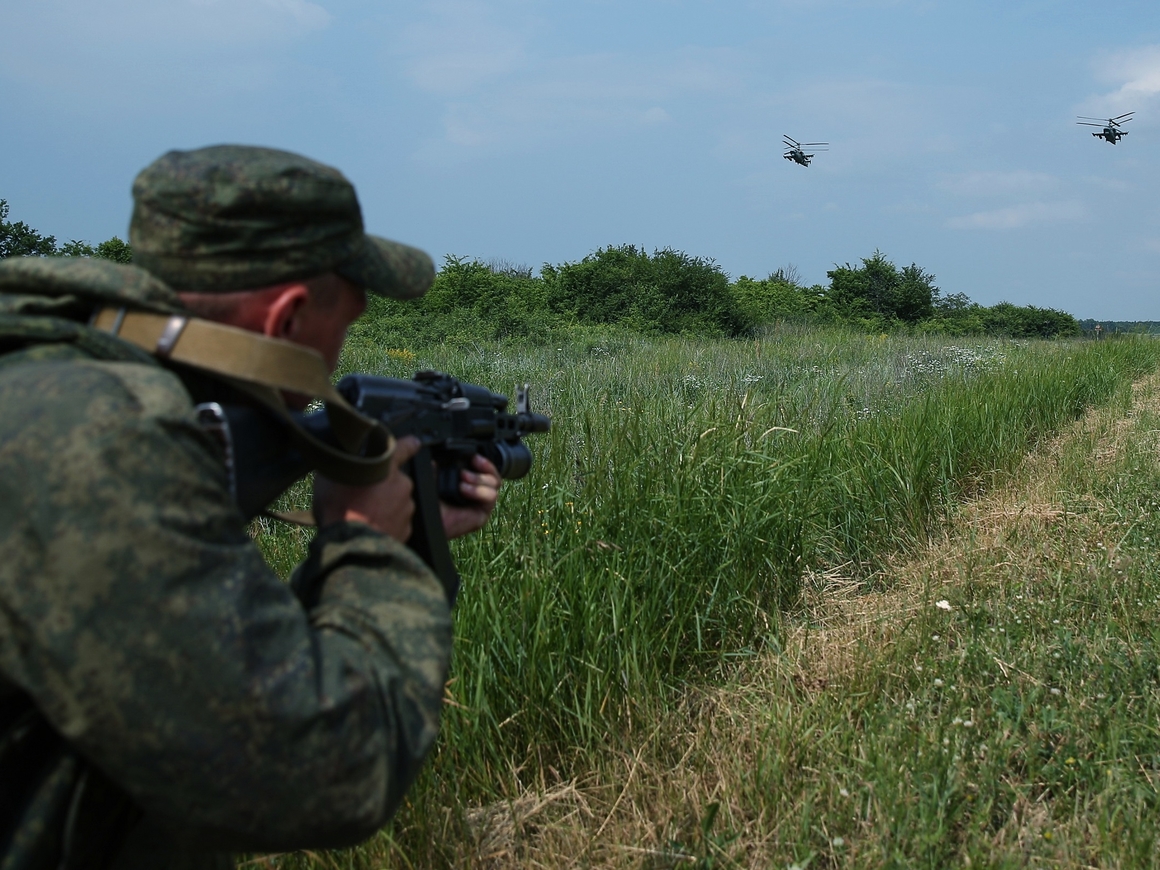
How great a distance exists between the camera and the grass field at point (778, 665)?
2430mm

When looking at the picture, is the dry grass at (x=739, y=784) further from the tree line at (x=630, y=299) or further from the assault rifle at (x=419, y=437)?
the tree line at (x=630, y=299)

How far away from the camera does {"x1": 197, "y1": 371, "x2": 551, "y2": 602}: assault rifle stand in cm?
122

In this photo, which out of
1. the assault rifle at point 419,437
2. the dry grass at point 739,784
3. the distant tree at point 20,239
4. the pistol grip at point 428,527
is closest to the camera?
the assault rifle at point 419,437

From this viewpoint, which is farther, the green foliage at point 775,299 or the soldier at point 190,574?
the green foliage at point 775,299

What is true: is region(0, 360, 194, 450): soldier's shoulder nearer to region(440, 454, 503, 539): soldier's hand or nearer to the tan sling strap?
the tan sling strap

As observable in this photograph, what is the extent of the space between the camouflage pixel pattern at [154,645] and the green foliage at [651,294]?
72.5 feet

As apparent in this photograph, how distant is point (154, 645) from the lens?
3.13 feet

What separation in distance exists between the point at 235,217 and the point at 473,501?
0.67 m

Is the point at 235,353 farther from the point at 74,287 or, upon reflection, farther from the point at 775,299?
the point at 775,299

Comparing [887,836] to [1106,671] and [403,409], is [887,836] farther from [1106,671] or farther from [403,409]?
[403,409]

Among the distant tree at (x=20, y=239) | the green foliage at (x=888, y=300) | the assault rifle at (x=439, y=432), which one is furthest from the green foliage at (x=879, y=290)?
the assault rifle at (x=439, y=432)

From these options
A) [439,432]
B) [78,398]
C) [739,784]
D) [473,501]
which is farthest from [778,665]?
[78,398]

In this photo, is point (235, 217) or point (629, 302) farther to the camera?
point (629, 302)

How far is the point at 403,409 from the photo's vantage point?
1542mm
